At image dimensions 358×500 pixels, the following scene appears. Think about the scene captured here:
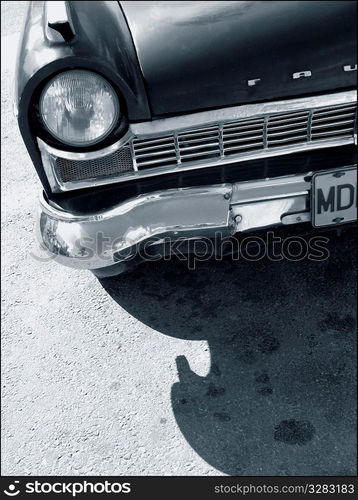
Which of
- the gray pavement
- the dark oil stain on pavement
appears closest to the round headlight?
the gray pavement

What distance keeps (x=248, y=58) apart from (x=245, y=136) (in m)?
0.26

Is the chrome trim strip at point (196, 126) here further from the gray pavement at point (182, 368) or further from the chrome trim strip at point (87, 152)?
the gray pavement at point (182, 368)

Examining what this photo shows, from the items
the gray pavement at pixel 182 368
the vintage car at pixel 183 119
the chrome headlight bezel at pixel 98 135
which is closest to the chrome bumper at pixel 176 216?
the vintage car at pixel 183 119

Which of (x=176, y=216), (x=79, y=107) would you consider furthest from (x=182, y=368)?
(x=79, y=107)

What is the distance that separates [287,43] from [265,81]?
0.15 meters

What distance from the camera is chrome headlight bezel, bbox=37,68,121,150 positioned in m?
1.96

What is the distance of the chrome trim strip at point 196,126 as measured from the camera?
2.01 meters

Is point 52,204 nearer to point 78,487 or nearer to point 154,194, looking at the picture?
point 154,194

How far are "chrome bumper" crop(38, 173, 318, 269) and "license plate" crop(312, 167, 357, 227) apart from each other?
35 millimetres

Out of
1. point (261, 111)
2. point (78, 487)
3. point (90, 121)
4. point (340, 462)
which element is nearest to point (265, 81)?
point (261, 111)

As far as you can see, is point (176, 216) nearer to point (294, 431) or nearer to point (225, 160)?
point (225, 160)

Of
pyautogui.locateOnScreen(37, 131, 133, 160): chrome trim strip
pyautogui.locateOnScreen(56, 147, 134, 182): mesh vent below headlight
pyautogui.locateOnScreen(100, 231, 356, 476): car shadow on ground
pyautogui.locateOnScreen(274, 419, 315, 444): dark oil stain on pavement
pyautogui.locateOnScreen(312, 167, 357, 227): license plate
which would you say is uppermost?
pyautogui.locateOnScreen(37, 131, 133, 160): chrome trim strip

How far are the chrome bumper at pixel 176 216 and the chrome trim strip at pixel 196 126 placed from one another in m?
0.09

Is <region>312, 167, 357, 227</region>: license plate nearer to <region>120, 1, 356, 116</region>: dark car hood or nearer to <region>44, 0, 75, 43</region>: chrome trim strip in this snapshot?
<region>120, 1, 356, 116</region>: dark car hood
